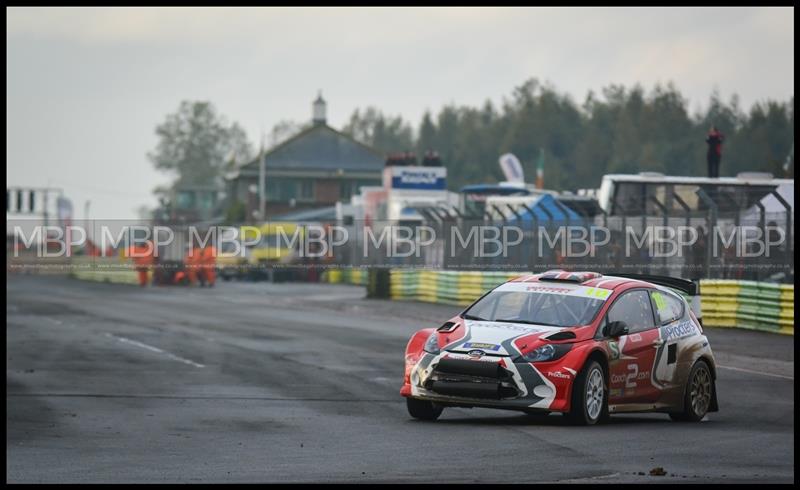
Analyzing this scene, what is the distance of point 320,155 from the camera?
11400cm

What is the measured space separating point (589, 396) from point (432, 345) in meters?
1.40


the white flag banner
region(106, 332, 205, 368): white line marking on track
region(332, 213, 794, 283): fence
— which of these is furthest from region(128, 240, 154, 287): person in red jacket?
region(106, 332, 205, 368): white line marking on track

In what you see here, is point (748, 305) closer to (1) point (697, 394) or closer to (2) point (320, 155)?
(1) point (697, 394)

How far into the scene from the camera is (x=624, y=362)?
44.9ft

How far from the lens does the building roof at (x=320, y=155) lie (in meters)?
113

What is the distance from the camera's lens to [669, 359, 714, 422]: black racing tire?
14.5 m

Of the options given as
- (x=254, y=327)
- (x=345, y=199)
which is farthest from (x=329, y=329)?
(x=345, y=199)

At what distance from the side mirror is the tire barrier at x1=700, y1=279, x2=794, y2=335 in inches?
459

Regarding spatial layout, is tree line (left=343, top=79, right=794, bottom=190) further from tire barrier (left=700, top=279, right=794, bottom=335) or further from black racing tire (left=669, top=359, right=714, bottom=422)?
black racing tire (left=669, top=359, right=714, bottom=422)

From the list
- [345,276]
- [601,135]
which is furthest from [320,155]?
[345,276]

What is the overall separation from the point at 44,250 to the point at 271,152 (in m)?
68.3

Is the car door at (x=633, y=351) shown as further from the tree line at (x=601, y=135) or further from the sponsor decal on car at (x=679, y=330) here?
the tree line at (x=601, y=135)

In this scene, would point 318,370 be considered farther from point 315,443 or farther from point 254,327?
point 254,327

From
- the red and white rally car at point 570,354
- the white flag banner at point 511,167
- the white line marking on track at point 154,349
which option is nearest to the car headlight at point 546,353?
the red and white rally car at point 570,354
